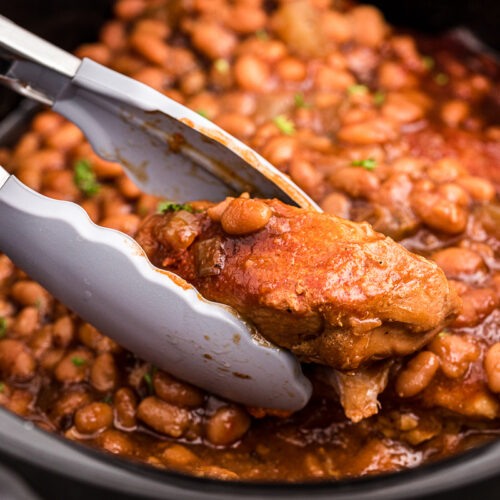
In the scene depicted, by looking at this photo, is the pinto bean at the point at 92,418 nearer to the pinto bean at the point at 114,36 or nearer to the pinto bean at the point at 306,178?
the pinto bean at the point at 306,178

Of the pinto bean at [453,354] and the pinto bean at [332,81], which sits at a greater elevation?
the pinto bean at [332,81]

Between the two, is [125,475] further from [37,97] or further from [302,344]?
[37,97]

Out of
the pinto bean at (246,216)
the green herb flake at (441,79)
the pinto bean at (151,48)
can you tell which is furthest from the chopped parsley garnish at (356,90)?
the pinto bean at (246,216)

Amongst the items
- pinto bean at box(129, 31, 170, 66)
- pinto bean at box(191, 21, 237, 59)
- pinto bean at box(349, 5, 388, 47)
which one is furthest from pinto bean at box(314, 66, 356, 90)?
pinto bean at box(129, 31, 170, 66)

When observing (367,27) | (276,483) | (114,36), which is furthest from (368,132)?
(276,483)

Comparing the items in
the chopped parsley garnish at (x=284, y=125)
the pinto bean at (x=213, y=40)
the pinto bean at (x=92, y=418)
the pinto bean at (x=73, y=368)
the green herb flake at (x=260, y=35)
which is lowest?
the pinto bean at (x=73, y=368)

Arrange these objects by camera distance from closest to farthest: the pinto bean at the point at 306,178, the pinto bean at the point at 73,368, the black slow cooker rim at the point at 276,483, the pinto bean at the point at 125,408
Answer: the black slow cooker rim at the point at 276,483 < the pinto bean at the point at 125,408 < the pinto bean at the point at 73,368 < the pinto bean at the point at 306,178

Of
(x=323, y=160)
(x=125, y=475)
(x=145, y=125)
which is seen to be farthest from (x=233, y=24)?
(x=125, y=475)

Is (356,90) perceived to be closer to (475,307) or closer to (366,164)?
(366,164)

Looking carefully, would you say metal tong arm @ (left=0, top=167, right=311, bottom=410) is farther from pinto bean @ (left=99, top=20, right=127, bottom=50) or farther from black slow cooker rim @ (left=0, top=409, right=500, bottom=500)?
pinto bean @ (left=99, top=20, right=127, bottom=50)
